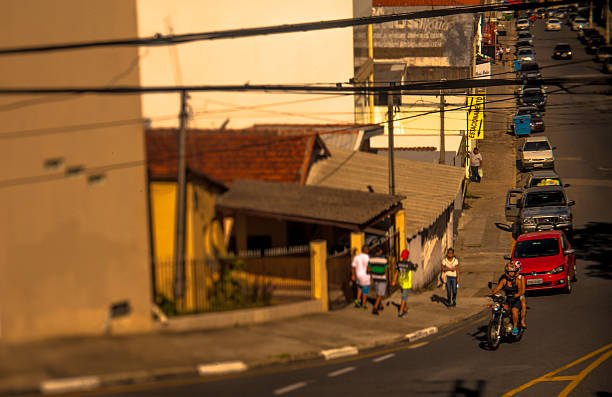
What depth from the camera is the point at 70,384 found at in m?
13.0

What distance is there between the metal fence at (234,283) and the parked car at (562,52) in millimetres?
64422

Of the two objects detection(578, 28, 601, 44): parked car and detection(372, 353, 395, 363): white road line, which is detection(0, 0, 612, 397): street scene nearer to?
detection(372, 353, 395, 363): white road line

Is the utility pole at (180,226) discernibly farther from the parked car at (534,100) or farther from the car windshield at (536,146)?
the parked car at (534,100)

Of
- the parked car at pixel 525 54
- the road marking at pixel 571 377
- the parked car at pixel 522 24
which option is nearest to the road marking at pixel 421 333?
the road marking at pixel 571 377

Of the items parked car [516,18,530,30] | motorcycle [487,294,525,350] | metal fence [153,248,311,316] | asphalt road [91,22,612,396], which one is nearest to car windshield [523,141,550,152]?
asphalt road [91,22,612,396]

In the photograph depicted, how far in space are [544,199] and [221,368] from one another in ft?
Result: 73.0

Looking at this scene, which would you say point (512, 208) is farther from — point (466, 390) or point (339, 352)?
point (466, 390)

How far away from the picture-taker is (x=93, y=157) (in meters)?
15.9

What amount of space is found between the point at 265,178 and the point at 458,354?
880 cm

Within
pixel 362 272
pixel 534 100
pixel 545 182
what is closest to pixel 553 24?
pixel 534 100

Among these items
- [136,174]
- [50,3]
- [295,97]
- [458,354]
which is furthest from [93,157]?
[295,97]

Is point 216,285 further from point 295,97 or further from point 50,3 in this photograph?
point 295,97

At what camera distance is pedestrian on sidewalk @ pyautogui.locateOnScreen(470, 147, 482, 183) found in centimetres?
4662

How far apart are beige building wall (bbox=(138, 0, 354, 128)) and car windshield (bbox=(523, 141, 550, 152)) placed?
1285cm
